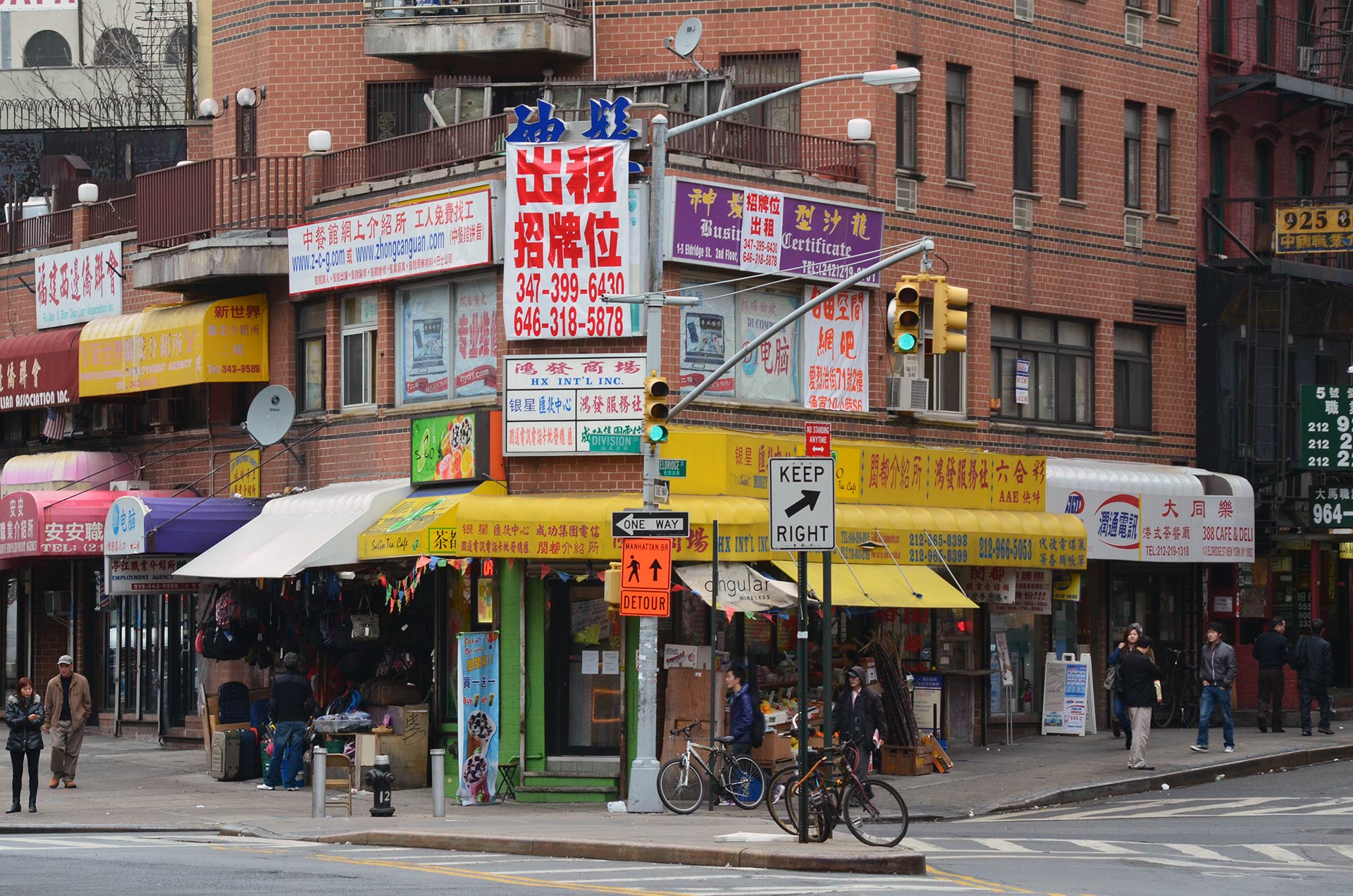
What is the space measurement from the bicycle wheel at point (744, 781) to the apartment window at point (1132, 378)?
11.9 meters

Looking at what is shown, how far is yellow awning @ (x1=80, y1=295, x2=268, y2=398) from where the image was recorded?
32.0 metres

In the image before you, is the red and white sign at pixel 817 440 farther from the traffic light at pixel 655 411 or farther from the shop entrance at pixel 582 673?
the shop entrance at pixel 582 673

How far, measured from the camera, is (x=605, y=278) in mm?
27219

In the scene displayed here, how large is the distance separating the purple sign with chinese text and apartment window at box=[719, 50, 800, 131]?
2189 millimetres

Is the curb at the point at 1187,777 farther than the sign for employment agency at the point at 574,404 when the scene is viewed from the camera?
No

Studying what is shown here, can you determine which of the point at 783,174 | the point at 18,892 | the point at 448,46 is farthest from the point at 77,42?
the point at 18,892

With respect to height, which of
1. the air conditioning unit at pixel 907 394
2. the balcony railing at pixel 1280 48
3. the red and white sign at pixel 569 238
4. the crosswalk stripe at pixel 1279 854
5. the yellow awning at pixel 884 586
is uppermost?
the balcony railing at pixel 1280 48

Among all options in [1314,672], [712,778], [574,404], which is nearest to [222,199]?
[574,404]

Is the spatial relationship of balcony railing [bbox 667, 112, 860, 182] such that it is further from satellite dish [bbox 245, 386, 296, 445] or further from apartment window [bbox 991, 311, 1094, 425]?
satellite dish [bbox 245, 386, 296, 445]

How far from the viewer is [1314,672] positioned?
32406mm

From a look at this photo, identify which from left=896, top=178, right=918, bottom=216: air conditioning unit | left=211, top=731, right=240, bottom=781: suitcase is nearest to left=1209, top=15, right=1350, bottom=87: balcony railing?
left=896, top=178, right=918, bottom=216: air conditioning unit

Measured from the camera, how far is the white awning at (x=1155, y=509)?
108 ft

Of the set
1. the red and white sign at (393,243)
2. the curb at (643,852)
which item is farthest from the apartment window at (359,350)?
the curb at (643,852)

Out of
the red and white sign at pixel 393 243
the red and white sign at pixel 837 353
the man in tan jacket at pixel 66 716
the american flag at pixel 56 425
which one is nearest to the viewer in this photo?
the red and white sign at pixel 393 243
